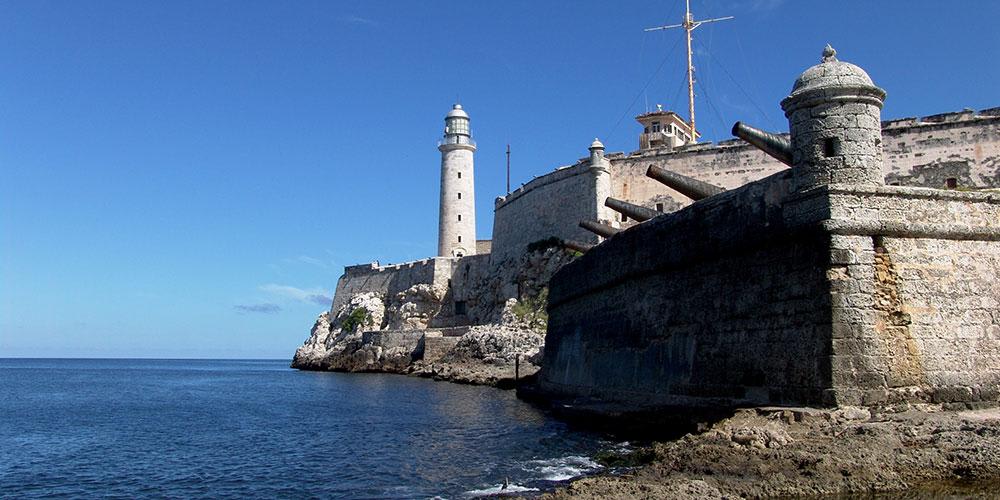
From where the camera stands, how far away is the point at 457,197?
4934cm

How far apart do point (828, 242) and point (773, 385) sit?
6.40ft

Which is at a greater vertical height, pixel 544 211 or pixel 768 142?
pixel 544 211

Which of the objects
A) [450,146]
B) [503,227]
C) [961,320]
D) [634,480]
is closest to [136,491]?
[634,480]

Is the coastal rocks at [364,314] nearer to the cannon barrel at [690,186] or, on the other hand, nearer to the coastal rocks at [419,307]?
the coastal rocks at [419,307]

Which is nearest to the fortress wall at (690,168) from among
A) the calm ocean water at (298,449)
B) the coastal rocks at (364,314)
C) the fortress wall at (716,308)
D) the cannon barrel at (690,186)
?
the calm ocean water at (298,449)

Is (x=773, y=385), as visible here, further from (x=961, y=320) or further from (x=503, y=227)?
(x=503, y=227)

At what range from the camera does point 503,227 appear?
4316 cm

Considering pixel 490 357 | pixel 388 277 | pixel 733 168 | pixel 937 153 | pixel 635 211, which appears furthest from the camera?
pixel 388 277

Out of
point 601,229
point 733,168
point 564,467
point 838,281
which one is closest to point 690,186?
point 838,281

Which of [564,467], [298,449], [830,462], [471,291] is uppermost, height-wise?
[471,291]

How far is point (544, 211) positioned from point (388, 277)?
57.7 ft

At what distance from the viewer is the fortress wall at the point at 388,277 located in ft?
157

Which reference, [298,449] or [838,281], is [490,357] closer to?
[298,449]

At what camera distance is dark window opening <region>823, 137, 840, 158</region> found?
35.6ft
